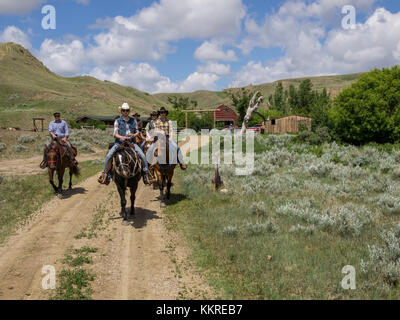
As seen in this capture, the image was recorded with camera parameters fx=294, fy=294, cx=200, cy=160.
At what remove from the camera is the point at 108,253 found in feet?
23.8

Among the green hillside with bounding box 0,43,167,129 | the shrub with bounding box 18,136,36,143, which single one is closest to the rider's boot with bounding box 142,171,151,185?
the shrub with bounding box 18,136,36,143

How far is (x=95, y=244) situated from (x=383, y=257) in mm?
6718

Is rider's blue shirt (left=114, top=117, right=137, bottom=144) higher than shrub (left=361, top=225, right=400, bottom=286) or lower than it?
higher

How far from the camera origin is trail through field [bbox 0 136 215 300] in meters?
5.56

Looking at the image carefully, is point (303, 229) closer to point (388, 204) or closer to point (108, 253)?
point (388, 204)

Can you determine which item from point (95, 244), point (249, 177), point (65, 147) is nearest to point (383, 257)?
point (95, 244)

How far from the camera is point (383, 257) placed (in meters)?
5.88

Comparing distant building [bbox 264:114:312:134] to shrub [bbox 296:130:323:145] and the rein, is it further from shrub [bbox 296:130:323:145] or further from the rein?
the rein

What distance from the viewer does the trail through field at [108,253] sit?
5.56 meters

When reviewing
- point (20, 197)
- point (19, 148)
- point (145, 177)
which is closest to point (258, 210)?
point (145, 177)

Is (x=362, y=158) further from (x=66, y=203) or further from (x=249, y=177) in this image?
(x=66, y=203)

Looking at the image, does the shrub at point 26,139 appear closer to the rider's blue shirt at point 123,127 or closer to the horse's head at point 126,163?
the rider's blue shirt at point 123,127

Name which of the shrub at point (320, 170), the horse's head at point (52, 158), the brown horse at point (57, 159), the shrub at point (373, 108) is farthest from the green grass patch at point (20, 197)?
the shrub at point (373, 108)

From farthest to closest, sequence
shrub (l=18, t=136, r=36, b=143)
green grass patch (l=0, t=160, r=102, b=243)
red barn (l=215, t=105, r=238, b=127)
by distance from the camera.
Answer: red barn (l=215, t=105, r=238, b=127), shrub (l=18, t=136, r=36, b=143), green grass patch (l=0, t=160, r=102, b=243)
